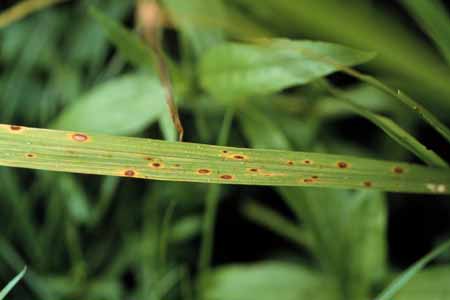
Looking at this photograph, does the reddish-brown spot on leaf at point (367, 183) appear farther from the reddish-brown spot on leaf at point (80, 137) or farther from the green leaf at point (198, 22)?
the green leaf at point (198, 22)

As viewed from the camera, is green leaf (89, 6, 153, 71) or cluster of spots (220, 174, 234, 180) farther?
green leaf (89, 6, 153, 71)

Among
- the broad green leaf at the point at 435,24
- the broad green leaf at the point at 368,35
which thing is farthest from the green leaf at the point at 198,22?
the broad green leaf at the point at 435,24

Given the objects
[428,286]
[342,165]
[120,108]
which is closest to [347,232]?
[428,286]

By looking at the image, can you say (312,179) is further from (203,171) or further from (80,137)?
(80,137)

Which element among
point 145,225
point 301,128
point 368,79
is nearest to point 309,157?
point 368,79

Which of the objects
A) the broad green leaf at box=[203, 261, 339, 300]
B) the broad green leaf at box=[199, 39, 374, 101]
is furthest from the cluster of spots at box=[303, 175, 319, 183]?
the broad green leaf at box=[203, 261, 339, 300]

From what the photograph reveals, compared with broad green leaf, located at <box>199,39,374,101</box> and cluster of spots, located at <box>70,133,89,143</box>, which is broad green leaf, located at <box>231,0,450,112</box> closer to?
broad green leaf, located at <box>199,39,374,101</box>

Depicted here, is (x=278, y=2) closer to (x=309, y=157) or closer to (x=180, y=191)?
(x=309, y=157)
